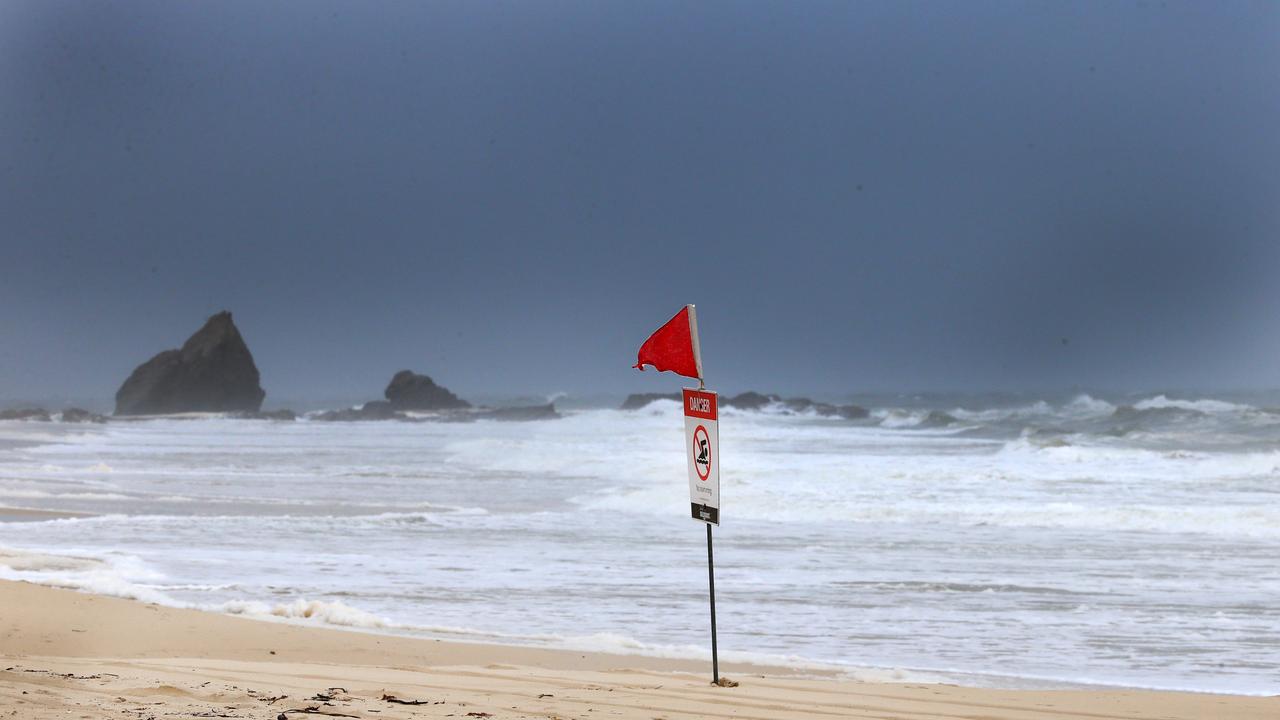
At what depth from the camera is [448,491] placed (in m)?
20.1

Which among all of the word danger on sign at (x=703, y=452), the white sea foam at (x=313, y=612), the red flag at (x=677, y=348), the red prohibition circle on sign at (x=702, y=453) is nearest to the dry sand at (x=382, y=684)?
the white sea foam at (x=313, y=612)

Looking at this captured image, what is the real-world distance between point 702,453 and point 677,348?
2.04ft

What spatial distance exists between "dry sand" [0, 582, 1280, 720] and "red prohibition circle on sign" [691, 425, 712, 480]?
1210 mm

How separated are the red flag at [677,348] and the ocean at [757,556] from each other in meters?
2.25

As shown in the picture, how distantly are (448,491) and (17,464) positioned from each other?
42.2ft

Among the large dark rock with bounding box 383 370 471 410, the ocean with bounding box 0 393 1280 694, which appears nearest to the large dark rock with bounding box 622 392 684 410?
the large dark rock with bounding box 383 370 471 410

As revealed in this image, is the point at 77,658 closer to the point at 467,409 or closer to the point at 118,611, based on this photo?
the point at 118,611

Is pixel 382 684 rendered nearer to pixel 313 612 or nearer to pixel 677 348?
pixel 677 348

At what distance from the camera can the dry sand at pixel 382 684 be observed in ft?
15.9

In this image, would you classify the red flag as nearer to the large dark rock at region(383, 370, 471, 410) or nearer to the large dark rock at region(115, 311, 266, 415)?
the large dark rock at region(383, 370, 471, 410)

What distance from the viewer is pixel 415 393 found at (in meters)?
86.6

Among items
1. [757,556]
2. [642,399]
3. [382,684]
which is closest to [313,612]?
[382,684]

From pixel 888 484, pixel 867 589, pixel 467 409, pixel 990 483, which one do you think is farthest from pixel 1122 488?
pixel 467 409

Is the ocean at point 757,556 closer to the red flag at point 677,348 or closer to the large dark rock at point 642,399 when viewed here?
the red flag at point 677,348
